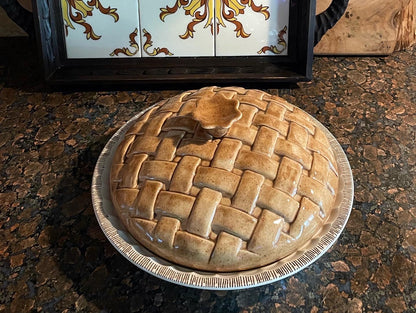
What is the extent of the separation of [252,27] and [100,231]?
49cm

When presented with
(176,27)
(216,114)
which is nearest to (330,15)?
(176,27)

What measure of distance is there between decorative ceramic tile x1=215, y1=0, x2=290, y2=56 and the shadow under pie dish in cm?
28

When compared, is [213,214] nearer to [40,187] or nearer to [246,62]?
[40,187]

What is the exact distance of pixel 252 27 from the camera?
92 cm

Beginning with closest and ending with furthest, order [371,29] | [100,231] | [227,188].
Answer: [227,188], [100,231], [371,29]

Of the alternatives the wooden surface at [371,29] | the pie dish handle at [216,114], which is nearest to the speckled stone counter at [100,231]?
the wooden surface at [371,29]

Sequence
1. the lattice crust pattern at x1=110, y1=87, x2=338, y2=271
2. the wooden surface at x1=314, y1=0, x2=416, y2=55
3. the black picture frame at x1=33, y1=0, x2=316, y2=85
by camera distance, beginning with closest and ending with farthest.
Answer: the lattice crust pattern at x1=110, y1=87, x2=338, y2=271
the black picture frame at x1=33, y1=0, x2=316, y2=85
the wooden surface at x1=314, y1=0, x2=416, y2=55

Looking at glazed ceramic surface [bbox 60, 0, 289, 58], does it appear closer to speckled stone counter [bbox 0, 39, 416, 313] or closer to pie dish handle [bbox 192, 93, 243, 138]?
speckled stone counter [bbox 0, 39, 416, 313]

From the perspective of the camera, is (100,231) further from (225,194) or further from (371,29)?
(371,29)

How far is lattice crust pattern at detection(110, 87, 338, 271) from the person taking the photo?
22.1 inches

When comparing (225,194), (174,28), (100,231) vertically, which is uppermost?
(174,28)

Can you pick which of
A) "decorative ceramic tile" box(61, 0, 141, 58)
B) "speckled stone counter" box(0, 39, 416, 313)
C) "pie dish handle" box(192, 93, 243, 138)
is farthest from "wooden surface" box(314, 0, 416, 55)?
"pie dish handle" box(192, 93, 243, 138)

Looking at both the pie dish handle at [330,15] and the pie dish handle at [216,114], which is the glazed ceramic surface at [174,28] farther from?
the pie dish handle at [216,114]

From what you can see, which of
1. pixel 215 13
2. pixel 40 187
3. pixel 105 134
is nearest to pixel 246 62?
pixel 215 13
